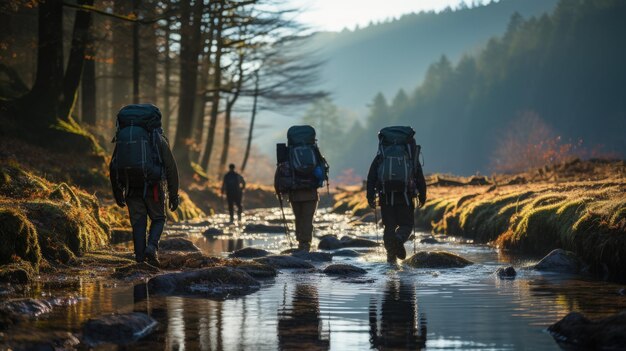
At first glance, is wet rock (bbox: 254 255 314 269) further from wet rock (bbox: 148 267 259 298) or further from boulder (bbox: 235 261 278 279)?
wet rock (bbox: 148 267 259 298)

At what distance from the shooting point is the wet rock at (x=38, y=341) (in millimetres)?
6297

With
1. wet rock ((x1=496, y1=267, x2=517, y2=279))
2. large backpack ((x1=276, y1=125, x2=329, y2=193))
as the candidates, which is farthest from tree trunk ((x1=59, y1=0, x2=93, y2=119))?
wet rock ((x1=496, y1=267, x2=517, y2=279))

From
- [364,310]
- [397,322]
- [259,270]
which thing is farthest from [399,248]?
[397,322]

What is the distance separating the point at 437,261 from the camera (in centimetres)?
1345

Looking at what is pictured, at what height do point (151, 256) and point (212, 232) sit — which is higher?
point (151, 256)

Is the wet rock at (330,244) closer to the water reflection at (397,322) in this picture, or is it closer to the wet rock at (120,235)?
the wet rock at (120,235)

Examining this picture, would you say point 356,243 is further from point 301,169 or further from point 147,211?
point 147,211

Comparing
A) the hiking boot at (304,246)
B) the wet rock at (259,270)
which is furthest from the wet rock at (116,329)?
the hiking boot at (304,246)

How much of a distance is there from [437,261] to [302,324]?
583cm

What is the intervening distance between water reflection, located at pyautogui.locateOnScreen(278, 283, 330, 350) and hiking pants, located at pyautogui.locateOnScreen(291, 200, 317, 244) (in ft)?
18.9

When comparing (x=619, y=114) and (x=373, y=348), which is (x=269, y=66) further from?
(x=619, y=114)

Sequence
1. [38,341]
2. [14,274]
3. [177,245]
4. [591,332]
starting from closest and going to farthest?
1. [38,341]
2. [591,332]
3. [14,274]
4. [177,245]

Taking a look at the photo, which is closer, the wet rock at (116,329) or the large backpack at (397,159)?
the wet rock at (116,329)

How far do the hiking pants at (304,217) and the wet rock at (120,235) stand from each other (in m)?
3.90
